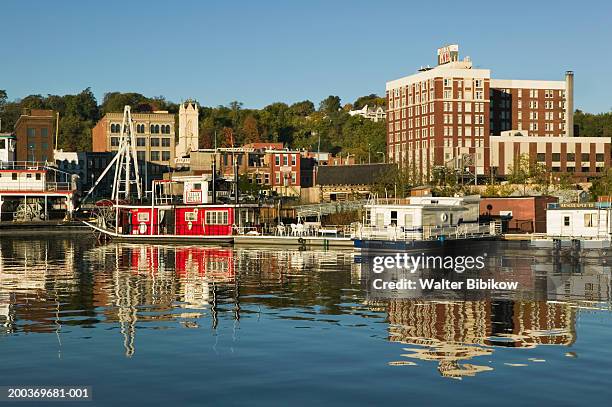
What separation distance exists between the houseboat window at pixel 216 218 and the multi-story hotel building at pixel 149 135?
82775mm

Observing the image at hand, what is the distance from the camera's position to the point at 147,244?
9431 cm

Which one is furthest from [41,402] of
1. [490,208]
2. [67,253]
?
[490,208]

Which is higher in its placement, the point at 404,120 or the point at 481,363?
the point at 404,120

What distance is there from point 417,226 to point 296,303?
28.0 metres

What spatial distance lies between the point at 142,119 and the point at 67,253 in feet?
335

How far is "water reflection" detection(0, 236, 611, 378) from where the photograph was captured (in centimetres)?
3048

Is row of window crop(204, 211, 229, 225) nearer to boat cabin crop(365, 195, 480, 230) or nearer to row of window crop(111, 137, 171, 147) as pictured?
boat cabin crop(365, 195, 480, 230)

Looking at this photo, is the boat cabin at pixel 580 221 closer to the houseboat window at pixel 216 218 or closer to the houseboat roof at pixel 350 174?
the houseboat window at pixel 216 218

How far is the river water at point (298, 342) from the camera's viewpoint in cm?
2352

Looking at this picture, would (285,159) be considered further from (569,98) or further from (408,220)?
(408,220)

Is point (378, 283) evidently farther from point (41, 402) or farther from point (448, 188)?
point (448, 188)

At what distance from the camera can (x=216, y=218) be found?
311 ft

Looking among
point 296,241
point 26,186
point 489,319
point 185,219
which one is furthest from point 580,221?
point 26,186

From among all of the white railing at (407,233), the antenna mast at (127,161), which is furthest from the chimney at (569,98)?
the white railing at (407,233)
